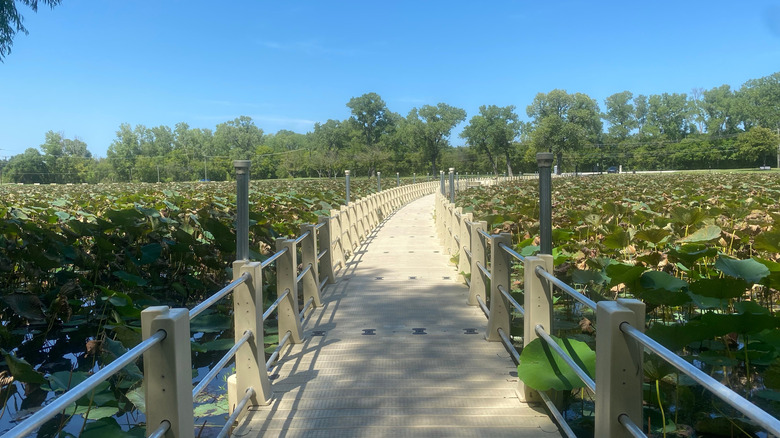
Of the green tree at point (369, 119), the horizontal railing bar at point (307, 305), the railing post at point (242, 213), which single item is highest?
the green tree at point (369, 119)

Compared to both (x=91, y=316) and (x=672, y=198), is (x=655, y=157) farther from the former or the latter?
(x=91, y=316)

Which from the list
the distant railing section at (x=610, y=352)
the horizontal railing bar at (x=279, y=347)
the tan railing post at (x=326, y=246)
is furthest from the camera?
the tan railing post at (x=326, y=246)

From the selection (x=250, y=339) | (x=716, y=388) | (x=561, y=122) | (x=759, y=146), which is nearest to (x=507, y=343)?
(x=250, y=339)

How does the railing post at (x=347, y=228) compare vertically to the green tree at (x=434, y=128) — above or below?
below

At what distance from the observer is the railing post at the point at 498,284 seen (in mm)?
4234

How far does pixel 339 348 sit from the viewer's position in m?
4.48

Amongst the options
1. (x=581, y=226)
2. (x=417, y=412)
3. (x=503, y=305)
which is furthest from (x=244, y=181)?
(x=581, y=226)

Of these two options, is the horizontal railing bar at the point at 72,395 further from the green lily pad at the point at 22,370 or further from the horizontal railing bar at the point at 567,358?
the horizontal railing bar at the point at 567,358

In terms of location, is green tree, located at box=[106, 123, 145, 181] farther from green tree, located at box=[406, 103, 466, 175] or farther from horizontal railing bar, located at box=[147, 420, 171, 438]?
horizontal railing bar, located at box=[147, 420, 171, 438]

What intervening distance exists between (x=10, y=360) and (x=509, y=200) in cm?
978

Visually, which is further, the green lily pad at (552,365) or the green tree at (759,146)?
the green tree at (759,146)

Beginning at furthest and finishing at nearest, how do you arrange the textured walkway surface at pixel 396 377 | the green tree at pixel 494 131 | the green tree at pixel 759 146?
the green tree at pixel 494 131 → the green tree at pixel 759 146 → the textured walkway surface at pixel 396 377

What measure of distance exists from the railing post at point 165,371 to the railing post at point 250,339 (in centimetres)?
117

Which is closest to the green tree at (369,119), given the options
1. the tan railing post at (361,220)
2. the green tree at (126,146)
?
the green tree at (126,146)
